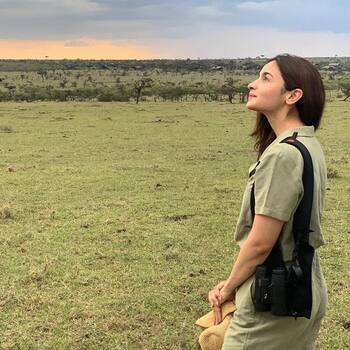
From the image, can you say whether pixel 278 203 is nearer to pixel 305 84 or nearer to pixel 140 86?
pixel 305 84

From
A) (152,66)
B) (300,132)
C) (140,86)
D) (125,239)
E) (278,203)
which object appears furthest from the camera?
(152,66)

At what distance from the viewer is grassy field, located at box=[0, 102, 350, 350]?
514 cm

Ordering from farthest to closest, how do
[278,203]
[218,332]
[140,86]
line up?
[140,86] < [218,332] < [278,203]

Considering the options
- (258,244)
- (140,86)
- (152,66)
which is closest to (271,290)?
(258,244)

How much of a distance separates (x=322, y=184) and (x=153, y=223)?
21.5ft

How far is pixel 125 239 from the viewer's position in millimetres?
7895

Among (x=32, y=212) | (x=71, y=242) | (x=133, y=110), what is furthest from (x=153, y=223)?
(x=133, y=110)

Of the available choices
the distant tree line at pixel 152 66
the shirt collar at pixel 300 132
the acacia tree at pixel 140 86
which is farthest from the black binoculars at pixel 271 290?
the distant tree line at pixel 152 66

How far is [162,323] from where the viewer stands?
17.0 ft

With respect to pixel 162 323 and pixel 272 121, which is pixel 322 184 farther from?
pixel 162 323

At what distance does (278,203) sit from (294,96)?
0.47 metres

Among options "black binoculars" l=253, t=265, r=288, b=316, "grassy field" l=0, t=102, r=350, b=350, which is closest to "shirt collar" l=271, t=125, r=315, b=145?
"black binoculars" l=253, t=265, r=288, b=316

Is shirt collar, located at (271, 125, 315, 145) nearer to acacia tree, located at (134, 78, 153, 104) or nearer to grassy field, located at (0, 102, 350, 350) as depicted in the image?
grassy field, located at (0, 102, 350, 350)

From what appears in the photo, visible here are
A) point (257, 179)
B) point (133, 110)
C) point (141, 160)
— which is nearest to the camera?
point (257, 179)
